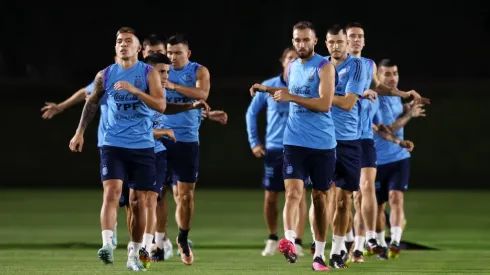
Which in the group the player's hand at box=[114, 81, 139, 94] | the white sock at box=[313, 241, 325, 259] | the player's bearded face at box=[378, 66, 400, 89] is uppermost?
the player's hand at box=[114, 81, 139, 94]

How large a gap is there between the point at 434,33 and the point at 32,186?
873 cm

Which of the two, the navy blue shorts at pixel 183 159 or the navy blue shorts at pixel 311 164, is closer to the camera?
the navy blue shorts at pixel 311 164

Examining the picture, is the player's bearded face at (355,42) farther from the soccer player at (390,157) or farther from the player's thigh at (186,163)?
the player's thigh at (186,163)

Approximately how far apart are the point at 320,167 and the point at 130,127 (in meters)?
1.56

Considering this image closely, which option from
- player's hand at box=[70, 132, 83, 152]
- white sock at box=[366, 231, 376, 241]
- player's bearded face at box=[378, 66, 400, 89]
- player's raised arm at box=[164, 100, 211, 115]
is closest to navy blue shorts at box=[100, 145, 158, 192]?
player's hand at box=[70, 132, 83, 152]

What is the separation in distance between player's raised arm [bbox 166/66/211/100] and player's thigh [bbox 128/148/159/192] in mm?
1291

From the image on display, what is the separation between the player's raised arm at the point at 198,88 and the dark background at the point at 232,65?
12.8m

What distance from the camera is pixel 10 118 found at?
24.8 meters

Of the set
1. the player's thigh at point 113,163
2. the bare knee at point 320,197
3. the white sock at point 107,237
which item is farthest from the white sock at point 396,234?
the white sock at point 107,237

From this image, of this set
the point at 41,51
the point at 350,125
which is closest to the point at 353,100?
the point at 350,125

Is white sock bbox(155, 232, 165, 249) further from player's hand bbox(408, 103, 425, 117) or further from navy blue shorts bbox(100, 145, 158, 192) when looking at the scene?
player's hand bbox(408, 103, 425, 117)

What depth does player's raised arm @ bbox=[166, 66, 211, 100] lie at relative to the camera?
11281 mm

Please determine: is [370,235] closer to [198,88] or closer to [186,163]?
[186,163]

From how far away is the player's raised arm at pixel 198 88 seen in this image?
11.3m
